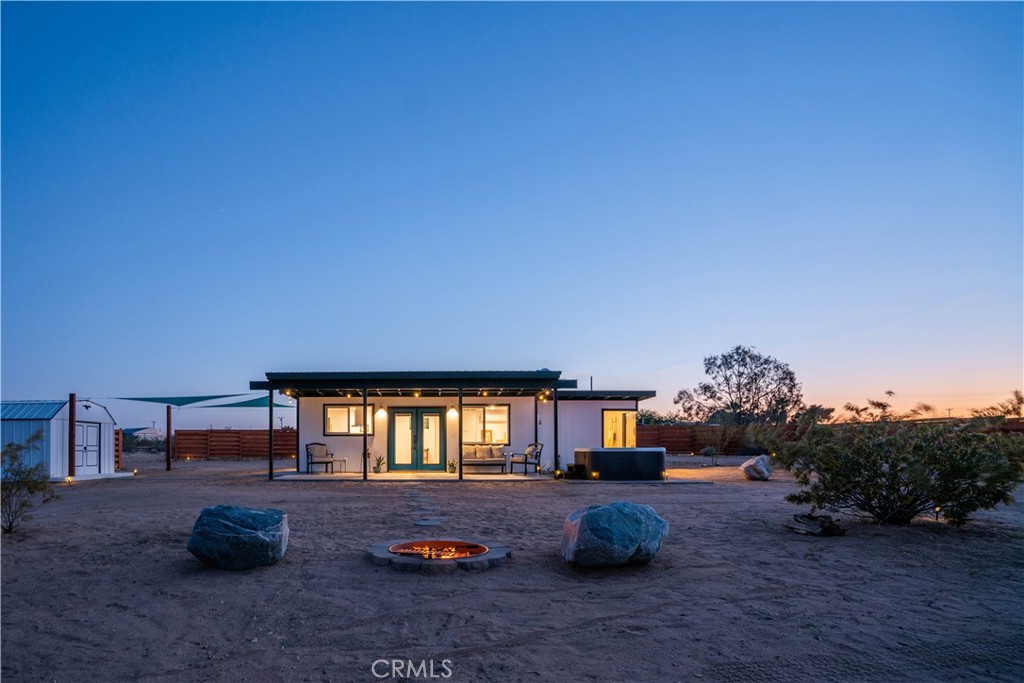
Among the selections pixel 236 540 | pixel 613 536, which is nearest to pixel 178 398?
pixel 236 540

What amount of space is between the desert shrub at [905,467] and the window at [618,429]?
11.3 m

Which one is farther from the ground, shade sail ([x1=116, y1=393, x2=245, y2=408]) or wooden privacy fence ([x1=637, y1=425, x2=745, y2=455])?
shade sail ([x1=116, y1=393, x2=245, y2=408])

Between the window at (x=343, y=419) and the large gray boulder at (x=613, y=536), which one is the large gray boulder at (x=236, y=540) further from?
the window at (x=343, y=419)

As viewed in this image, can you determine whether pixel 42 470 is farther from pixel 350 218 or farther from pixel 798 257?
pixel 798 257

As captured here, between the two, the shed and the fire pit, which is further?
the shed

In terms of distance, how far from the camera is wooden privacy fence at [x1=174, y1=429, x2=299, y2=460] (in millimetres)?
29297

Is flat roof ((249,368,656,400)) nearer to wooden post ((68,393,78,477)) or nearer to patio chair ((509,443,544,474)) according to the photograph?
patio chair ((509,443,544,474))

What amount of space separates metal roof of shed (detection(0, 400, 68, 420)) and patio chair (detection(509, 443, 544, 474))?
11.7 metres

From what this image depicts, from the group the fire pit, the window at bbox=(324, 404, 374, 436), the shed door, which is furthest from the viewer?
the window at bbox=(324, 404, 374, 436)

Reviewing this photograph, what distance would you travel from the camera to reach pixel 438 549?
22.3ft

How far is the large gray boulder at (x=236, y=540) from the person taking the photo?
6.14m

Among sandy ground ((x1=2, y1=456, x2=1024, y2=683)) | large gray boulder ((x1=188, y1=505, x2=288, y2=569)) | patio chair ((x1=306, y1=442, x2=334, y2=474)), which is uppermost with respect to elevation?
large gray boulder ((x1=188, y1=505, x2=288, y2=569))

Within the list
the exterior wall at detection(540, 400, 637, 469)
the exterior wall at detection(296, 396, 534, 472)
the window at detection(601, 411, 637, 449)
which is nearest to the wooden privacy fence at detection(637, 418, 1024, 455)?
the window at detection(601, 411, 637, 449)

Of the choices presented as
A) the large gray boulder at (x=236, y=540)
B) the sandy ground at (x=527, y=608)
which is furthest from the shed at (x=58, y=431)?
the large gray boulder at (x=236, y=540)
